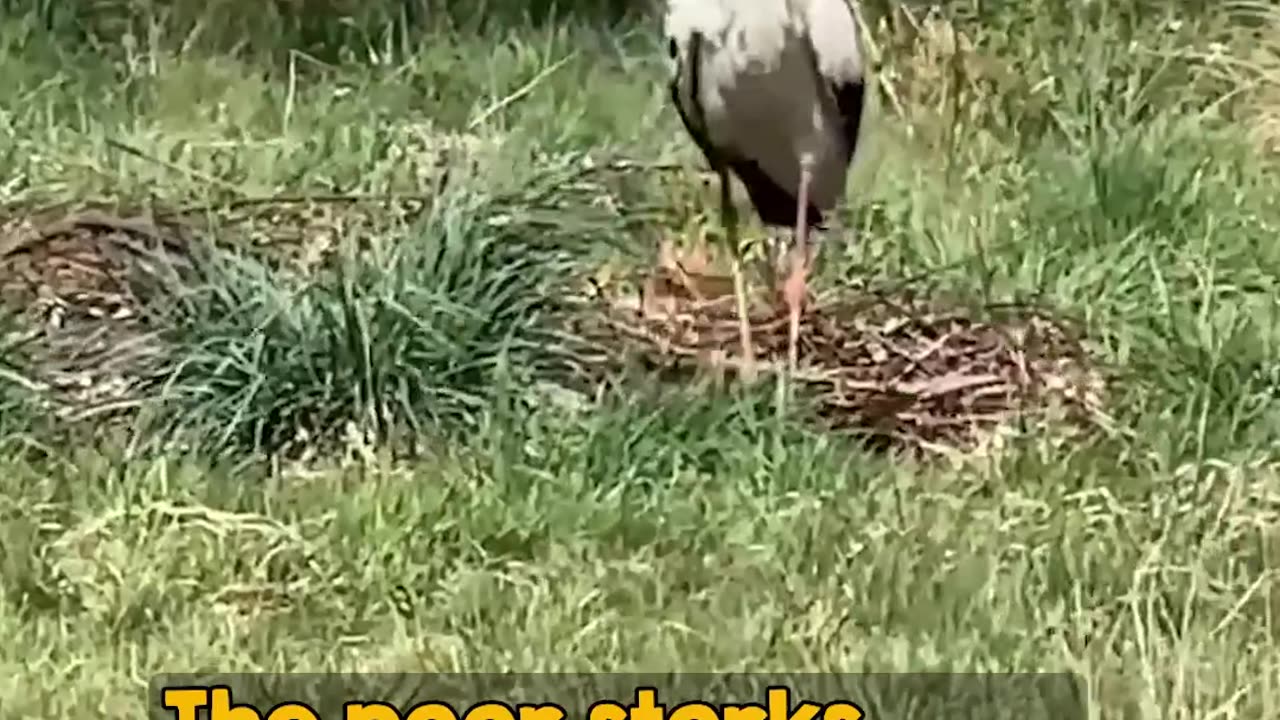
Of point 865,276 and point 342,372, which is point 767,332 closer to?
point 865,276

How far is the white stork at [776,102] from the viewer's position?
→ 4.57 ft

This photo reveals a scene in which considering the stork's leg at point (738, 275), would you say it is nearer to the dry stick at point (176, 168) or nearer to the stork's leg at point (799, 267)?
the stork's leg at point (799, 267)

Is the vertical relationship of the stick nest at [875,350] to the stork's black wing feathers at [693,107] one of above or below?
below

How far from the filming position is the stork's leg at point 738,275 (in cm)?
139

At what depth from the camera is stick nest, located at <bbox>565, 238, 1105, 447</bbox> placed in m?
1.38

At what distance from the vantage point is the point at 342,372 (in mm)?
1371

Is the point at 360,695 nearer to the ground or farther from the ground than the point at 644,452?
nearer to the ground

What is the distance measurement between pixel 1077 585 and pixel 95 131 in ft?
2.05

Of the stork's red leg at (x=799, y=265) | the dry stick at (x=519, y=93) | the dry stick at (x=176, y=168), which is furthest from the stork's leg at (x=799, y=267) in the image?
the dry stick at (x=176, y=168)

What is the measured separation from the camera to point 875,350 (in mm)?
1396

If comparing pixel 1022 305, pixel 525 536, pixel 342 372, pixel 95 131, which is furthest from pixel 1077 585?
pixel 95 131

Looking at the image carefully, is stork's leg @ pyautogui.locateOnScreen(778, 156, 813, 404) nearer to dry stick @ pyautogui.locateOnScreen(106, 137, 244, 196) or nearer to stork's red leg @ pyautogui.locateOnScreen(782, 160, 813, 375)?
stork's red leg @ pyautogui.locateOnScreen(782, 160, 813, 375)
